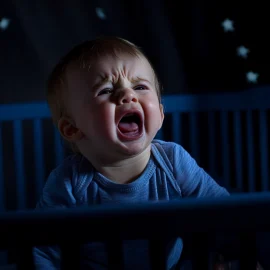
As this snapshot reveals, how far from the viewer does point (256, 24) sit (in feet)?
3.92

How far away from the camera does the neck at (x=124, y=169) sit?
79 cm

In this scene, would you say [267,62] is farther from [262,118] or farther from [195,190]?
[195,190]

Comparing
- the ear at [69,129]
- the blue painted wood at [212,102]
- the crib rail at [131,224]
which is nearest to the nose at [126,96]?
the ear at [69,129]

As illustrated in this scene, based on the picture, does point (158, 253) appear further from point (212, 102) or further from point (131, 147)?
point (212, 102)

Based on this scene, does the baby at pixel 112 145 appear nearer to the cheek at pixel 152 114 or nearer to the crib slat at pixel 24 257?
the cheek at pixel 152 114

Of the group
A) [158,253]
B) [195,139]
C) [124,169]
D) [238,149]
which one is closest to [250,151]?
[238,149]

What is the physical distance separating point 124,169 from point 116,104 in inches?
5.6

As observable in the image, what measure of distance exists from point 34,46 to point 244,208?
0.96 m

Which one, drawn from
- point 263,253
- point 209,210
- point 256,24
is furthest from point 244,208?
point 256,24

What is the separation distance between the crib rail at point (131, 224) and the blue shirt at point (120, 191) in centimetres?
35

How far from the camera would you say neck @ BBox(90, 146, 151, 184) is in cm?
79

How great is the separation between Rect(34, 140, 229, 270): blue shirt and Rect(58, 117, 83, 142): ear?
0.21 ft

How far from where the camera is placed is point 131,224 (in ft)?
1.32

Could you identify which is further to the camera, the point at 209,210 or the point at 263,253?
the point at 263,253
